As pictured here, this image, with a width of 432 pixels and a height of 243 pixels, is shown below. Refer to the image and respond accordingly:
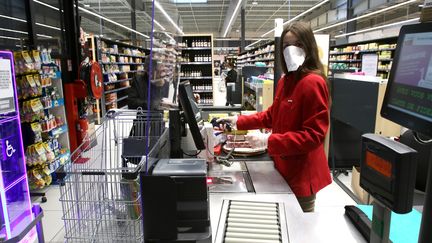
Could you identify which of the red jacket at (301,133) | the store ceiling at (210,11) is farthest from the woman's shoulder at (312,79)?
the store ceiling at (210,11)

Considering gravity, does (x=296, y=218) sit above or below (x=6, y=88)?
below

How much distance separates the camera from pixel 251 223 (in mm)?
1286

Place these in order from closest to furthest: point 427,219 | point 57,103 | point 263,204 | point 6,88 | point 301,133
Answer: point 427,219
point 263,204
point 301,133
point 6,88
point 57,103

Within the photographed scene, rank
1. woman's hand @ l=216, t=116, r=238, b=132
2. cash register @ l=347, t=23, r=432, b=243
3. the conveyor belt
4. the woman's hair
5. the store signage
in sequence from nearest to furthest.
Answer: cash register @ l=347, t=23, r=432, b=243
the conveyor belt
the woman's hair
the store signage
woman's hand @ l=216, t=116, r=238, b=132

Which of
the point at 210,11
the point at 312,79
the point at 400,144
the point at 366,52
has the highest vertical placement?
the point at 210,11

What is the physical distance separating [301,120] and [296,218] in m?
0.63

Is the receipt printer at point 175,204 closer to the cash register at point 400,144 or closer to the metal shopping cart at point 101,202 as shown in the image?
the metal shopping cart at point 101,202

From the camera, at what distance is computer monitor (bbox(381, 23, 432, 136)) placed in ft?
2.31

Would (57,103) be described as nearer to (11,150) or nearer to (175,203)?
(11,150)

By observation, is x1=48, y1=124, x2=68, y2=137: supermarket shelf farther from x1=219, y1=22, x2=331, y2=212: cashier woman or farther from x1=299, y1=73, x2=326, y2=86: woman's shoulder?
x1=299, y1=73, x2=326, y2=86: woman's shoulder

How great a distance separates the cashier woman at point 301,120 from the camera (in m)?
1.70

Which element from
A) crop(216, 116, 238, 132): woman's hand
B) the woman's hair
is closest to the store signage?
crop(216, 116, 238, 132): woman's hand

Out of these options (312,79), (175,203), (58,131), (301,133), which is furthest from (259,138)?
(58,131)

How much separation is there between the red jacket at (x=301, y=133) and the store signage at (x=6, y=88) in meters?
1.72
